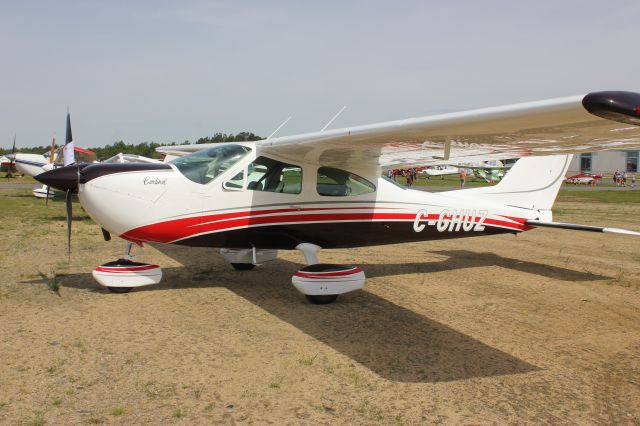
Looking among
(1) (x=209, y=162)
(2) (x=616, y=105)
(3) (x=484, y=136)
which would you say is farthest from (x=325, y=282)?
(2) (x=616, y=105)

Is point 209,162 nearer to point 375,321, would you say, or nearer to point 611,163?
point 375,321

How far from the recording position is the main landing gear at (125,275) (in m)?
6.59

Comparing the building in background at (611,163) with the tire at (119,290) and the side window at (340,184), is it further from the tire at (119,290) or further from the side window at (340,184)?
the tire at (119,290)

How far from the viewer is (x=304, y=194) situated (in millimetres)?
7129

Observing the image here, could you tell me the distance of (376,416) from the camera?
11.7ft

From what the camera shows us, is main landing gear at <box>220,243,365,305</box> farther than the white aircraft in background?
No

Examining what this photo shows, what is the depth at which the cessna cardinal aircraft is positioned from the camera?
19.2 ft

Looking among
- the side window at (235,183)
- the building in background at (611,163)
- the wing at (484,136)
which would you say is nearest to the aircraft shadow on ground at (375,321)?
the side window at (235,183)

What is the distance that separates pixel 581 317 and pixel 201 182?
486 centimetres

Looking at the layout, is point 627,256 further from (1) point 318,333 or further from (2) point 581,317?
(1) point 318,333

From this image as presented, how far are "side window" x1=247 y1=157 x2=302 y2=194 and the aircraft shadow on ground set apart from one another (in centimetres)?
140

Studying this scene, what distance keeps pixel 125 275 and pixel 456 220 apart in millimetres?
4860

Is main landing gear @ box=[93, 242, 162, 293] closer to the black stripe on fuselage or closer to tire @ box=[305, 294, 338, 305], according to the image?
the black stripe on fuselage

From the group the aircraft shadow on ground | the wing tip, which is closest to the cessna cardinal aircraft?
the aircraft shadow on ground
